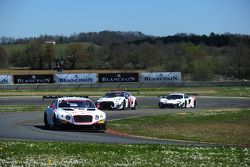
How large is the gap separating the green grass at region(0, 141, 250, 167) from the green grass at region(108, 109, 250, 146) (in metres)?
5.34

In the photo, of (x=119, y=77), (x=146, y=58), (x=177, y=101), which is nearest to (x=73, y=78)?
(x=119, y=77)

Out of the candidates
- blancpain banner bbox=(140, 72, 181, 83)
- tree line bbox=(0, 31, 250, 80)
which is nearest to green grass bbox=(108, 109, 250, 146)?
blancpain banner bbox=(140, 72, 181, 83)

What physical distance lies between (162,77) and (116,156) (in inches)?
2327

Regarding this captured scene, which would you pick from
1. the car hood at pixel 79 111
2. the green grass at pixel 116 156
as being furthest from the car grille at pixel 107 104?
the green grass at pixel 116 156

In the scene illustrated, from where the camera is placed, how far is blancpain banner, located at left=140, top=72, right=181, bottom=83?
69.9 m

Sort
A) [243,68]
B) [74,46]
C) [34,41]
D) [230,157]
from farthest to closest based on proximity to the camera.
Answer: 1. [74,46]
2. [34,41]
3. [243,68]
4. [230,157]

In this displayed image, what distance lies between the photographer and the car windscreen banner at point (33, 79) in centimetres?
6781

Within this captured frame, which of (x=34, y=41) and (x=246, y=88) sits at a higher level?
(x=34, y=41)

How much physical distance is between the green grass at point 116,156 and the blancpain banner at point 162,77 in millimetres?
56638

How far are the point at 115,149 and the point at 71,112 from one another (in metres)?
8.33

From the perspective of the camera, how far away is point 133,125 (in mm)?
25203

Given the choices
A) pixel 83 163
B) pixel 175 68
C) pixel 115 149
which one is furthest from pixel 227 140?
pixel 175 68

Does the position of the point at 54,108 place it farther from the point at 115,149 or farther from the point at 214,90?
the point at 214,90

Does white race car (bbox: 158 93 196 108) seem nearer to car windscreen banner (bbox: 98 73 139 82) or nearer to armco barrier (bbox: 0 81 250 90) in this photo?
armco barrier (bbox: 0 81 250 90)
